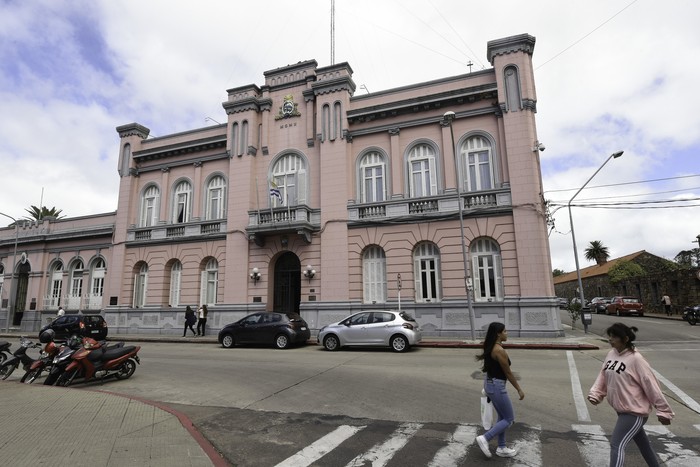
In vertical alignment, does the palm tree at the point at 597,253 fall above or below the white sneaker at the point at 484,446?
above

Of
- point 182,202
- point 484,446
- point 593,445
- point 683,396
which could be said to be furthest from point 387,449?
point 182,202

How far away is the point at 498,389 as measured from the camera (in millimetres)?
4938

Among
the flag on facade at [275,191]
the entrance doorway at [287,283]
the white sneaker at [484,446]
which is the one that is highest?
the flag on facade at [275,191]

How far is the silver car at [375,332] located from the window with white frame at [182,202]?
13.8 metres

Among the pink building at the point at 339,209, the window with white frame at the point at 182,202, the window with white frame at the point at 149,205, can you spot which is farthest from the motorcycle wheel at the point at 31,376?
the window with white frame at the point at 149,205

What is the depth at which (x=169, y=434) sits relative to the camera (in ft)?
18.4

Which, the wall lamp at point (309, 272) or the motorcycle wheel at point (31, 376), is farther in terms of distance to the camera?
the wall lamp at point (309, 272)

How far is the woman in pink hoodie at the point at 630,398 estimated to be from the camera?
3.88 metres

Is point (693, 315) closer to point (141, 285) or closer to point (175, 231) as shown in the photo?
point (175, 231)

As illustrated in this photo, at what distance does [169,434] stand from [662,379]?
1021cm

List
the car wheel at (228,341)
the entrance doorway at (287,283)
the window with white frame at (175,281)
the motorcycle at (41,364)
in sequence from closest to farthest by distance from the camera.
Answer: the motorcycle at (41,364), the car wheel at (228,341), the entrance doorway at (287,283), the window with white frame at (175,281)

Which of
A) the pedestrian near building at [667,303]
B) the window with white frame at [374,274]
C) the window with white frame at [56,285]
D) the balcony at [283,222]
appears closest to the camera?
the window with white frame at [374,274]

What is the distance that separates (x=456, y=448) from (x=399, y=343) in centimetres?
925

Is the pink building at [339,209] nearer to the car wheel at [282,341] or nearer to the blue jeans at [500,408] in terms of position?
the car wheel at [282,341]
